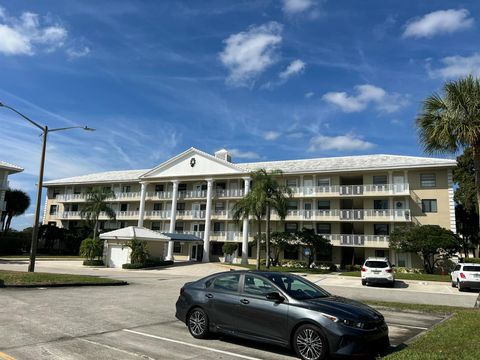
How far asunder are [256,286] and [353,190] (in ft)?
110

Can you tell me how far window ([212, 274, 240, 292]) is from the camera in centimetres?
829

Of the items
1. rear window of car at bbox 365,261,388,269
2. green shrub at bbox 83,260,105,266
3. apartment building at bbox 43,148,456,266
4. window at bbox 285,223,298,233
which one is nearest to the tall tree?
apartment building at bbox 43,148,456,266

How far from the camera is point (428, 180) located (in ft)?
123

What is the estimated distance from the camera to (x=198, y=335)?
8367 millimetres

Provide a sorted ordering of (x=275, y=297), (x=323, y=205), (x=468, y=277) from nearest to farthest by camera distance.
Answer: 1. (x=275, y=297)
2. (x=468, y=277)
3. (x=323, y=205)

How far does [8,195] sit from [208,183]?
35.3m

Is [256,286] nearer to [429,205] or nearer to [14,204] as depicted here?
[429,205]

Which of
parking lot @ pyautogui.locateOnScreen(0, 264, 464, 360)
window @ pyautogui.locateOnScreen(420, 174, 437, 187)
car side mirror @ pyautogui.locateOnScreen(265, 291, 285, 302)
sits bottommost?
parking lot @ pyautogui.locateOnScreen(0, 264, 464, 360)

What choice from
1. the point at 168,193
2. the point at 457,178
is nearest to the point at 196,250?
the point at 168,193

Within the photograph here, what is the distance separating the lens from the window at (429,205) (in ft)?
121

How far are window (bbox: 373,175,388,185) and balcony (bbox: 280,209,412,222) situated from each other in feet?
10.3

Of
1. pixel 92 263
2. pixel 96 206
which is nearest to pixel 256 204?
pixel 92 263

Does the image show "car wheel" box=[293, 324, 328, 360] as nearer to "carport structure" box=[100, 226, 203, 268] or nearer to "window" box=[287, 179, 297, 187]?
"carport structure" box=[100, 226, 203, 268]

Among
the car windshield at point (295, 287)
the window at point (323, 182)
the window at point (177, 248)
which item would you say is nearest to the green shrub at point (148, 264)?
the window at point (177, 248)
